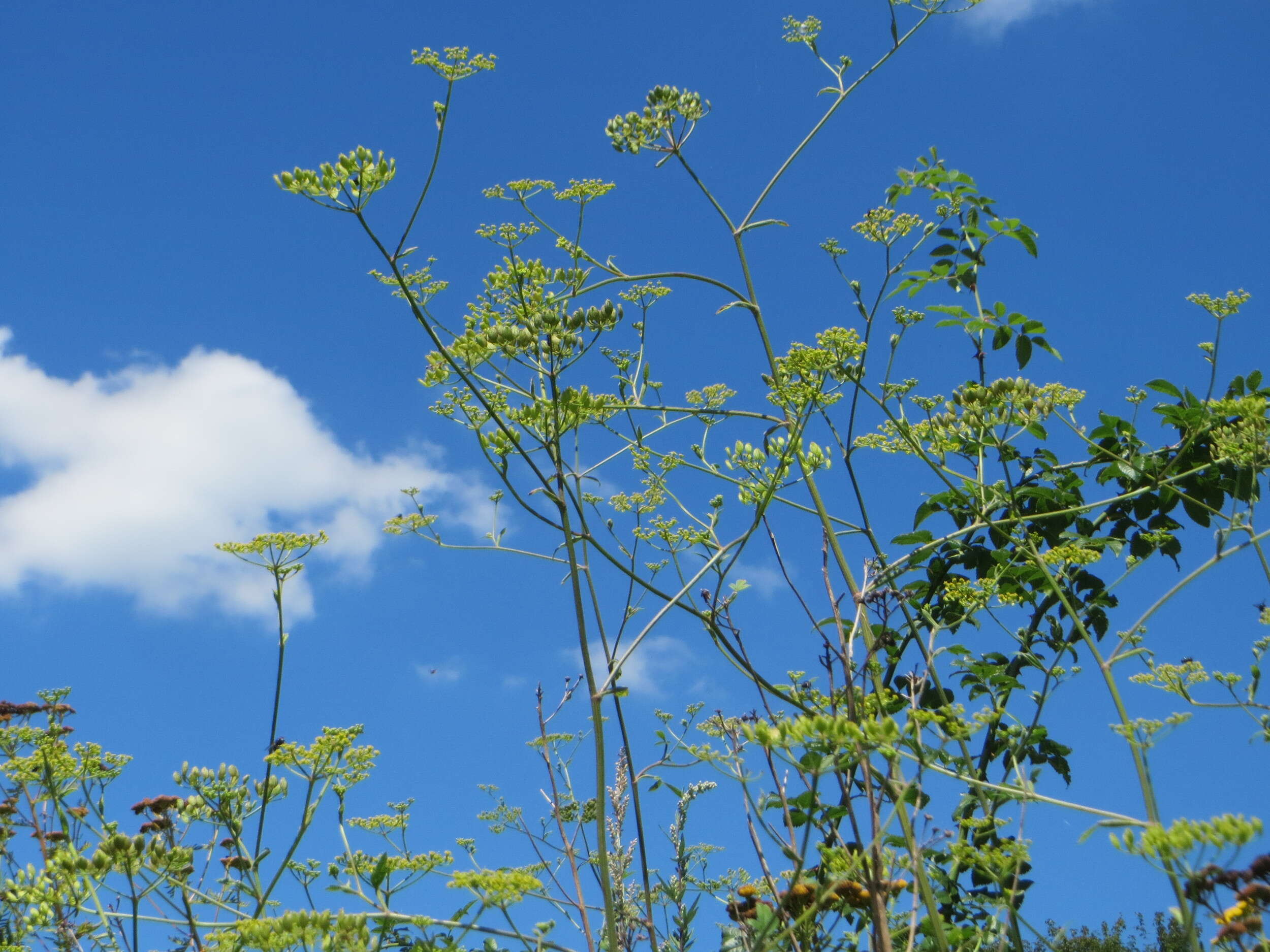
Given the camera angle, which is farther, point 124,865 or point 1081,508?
point 1081,508

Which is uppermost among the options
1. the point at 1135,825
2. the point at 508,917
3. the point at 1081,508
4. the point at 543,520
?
the point at 1081,508

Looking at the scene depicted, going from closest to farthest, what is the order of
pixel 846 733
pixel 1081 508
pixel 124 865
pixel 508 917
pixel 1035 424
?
pixel 846 733, pixel 508 917, pixel 124 865, pixel 1081 508, pixel 1035 424

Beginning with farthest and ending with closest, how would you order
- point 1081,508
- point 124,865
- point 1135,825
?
1. point 1081,508
2. point 124,865
3. point 1135,825

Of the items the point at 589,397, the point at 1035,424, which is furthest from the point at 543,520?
the point at 1035,424

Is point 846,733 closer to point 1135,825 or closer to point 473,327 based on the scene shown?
point 1135,825

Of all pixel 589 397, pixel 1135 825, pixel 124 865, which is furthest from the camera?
pixel 589 397

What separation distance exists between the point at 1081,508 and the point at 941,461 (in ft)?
2.15

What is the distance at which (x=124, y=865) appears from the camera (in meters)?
2.66

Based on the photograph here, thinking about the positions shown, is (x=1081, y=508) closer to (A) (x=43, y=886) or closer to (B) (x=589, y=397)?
(B) (x=589, y=397)

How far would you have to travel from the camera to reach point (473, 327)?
333cm

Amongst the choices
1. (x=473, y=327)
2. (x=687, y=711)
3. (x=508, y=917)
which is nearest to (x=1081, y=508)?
(x=687, y=711)

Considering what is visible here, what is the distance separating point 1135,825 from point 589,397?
6.76 ft

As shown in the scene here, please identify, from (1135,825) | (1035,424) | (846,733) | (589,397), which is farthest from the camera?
(1035,424)

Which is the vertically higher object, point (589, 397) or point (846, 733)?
point (589, 397)
